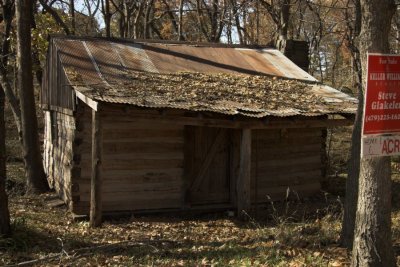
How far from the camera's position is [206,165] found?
40.4ft

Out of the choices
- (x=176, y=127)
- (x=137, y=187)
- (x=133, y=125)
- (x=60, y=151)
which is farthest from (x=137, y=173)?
(x=60, y=151)

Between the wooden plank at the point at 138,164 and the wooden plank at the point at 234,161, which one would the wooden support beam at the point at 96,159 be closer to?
the wooden plank at the point at 138,164

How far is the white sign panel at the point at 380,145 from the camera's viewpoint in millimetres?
4555

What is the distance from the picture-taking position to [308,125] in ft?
38.3

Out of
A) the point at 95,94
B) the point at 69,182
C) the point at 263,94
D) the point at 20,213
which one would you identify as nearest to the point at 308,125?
the point at 263,94

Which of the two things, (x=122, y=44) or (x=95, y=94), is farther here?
(x=122, y=44)

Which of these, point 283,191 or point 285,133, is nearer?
point 285,133

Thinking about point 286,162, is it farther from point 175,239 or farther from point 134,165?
point 175,239

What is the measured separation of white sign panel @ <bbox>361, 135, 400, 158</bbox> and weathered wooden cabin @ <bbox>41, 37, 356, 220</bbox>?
18.9 feet

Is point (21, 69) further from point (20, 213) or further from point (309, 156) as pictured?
point (309, 156)

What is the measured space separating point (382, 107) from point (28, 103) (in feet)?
36.9

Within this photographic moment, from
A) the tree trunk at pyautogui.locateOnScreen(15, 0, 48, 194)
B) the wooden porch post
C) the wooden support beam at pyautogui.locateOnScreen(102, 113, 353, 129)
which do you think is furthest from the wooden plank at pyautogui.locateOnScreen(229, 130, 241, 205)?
the tree trunk at pyautogui.locateOnScreen(15, 0, 48, 194)

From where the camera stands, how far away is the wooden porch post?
1126cm

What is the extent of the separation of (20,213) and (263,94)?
6446 millimetres
